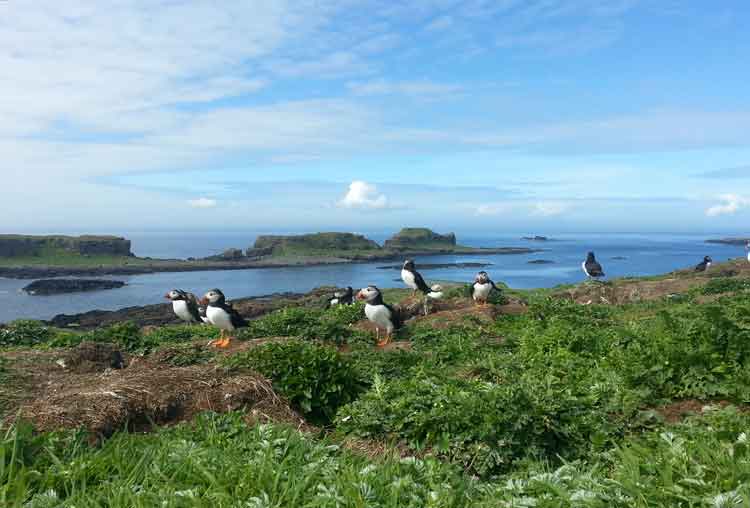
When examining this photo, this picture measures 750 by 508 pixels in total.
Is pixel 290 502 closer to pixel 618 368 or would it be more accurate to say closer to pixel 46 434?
pixel 46 434

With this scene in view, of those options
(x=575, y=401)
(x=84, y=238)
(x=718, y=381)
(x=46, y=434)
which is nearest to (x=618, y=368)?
(x=718, y=381)

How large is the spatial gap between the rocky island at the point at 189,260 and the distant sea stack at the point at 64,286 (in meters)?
17.8

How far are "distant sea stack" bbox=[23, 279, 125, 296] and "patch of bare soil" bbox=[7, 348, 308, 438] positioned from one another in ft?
251

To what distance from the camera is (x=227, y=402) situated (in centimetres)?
751

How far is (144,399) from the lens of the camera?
7.23 m

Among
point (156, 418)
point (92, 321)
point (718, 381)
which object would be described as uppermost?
point (718, 381)

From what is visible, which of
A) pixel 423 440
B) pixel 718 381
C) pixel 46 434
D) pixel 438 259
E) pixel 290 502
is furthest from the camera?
pixel 438 259

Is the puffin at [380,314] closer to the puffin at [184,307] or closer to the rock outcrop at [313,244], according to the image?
the puffin at [184,307]

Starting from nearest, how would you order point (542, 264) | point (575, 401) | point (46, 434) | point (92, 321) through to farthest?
point (46, 434)
point (575, 401)
point (92, 321)
point (542, 264)

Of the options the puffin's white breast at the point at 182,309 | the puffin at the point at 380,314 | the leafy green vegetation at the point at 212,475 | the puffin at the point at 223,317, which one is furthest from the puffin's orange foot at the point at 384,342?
the puffin's white breast at the point at 182,309

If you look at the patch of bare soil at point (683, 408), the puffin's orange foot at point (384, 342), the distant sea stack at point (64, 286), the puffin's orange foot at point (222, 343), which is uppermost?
the patch of bare soil at point (683, 408)

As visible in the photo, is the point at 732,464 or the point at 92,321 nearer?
the point at 732,464

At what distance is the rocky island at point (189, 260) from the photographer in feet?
333

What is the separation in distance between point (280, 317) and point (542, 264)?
99279 millimetres
